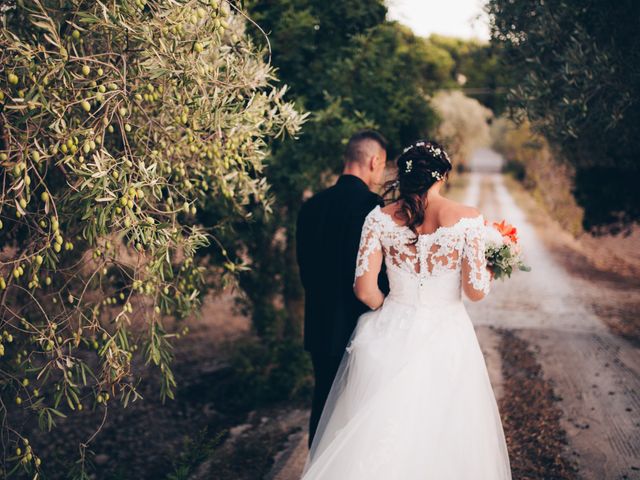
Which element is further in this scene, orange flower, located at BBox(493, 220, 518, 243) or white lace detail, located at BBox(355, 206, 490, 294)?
orange flower, located at BBox(493, 220, 518, 243)

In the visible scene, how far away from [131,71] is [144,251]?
3.84ft

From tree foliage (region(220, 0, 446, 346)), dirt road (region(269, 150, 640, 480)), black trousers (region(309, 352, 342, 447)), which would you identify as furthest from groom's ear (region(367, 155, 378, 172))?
dirt road (region(269, 150, 640, 480))

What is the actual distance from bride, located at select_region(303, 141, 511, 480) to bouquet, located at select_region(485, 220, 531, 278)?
0.56 feet

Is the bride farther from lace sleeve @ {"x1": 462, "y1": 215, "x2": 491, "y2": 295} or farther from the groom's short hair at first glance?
the groom's short hair

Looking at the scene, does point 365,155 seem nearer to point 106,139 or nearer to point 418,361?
point 418,361

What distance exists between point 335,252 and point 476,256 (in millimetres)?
1282

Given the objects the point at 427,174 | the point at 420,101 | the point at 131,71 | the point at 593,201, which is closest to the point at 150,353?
the point at 131,71

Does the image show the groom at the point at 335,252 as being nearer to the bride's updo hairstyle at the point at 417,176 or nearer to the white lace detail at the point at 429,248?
the white lace detail at the point at 429,248

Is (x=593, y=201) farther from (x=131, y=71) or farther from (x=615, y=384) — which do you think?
(x=131, y=71)

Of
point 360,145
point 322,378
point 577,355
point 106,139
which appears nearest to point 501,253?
point 360,145

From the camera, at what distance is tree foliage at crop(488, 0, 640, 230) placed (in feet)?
21.3

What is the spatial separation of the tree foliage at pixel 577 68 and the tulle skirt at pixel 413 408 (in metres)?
3.87

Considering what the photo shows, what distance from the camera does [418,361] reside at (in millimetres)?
3646

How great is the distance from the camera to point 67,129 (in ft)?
10.8
